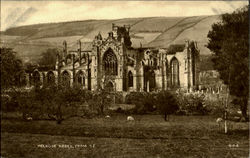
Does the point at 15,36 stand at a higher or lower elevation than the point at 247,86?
higher

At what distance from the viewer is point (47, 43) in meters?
9.64

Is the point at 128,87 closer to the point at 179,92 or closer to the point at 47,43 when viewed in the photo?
the point at 179,92

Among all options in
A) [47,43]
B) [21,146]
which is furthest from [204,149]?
[47,43]

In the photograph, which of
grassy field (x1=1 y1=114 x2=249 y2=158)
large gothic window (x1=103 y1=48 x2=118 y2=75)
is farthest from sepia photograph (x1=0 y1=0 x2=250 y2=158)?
large gothic window (x1=103 y1=48 x2=118 y2=75)

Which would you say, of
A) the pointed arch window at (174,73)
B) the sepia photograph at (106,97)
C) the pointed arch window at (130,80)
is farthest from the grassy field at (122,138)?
the pointed arch window at (130,80)

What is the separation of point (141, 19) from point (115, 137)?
107 inches

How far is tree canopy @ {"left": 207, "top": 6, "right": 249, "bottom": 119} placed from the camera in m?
8.67

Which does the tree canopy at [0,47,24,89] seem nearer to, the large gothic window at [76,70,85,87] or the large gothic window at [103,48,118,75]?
the large gothic window at [76,70,85,87]

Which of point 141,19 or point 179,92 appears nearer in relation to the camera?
point 141,19

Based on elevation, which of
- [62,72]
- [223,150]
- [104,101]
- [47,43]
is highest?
[47,43]

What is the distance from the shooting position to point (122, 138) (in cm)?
861

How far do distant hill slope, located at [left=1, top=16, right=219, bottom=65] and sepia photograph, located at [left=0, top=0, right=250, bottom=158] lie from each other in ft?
0.08

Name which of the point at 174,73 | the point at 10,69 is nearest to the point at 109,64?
the point at 174,73

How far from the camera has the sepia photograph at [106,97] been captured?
827 cm
